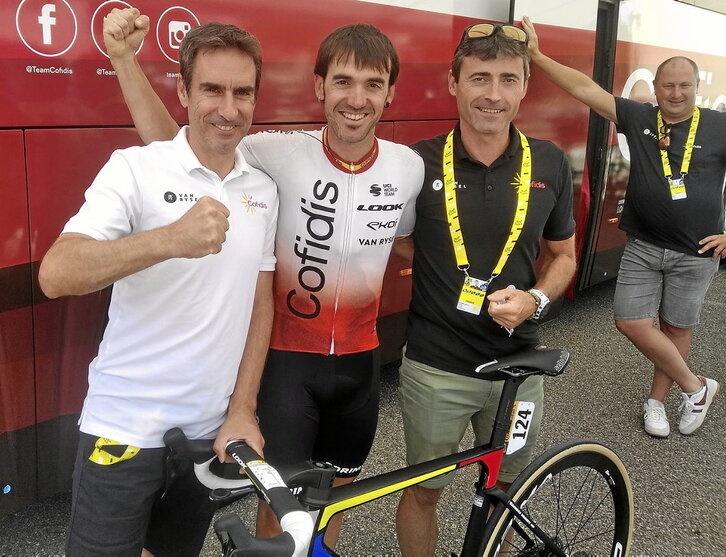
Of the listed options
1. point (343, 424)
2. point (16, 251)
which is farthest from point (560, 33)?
A: point (16, 251)

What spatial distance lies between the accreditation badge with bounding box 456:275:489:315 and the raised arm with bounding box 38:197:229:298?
1.00m

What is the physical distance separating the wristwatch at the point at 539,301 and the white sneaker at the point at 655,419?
2144 millimetres

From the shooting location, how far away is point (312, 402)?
2.13 metres

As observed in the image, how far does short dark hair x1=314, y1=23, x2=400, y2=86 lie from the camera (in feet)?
6.39

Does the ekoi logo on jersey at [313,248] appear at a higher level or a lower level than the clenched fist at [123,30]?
lower

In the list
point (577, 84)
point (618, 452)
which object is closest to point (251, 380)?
point (618, 452)

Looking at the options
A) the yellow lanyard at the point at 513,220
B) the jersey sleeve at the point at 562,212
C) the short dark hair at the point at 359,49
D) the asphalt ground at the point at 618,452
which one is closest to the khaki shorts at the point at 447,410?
the yellow lanyard at the point at 513,220

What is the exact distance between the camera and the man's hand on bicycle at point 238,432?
5.36 ft

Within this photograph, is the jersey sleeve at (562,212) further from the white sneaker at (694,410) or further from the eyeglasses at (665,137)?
the white sneaker at (694,410)

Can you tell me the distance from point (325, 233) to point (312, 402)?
21.7 inches

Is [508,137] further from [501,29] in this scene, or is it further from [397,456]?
[397,456]

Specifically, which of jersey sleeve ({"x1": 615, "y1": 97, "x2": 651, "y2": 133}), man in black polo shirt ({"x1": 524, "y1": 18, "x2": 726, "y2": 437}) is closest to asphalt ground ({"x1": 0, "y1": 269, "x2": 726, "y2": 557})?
man in black polo shirt ({"x1": 524, "y1": 18, "x2": 726, "y2": 437})

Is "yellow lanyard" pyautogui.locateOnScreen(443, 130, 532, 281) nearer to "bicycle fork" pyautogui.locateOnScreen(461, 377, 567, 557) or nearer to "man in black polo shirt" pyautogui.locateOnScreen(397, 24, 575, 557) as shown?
"man in black polo shirt" pyautogui.locateOnScreen(397, 24, 575, 557)

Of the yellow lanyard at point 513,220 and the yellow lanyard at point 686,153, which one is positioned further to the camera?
the yellow lanyard at point 686,153
